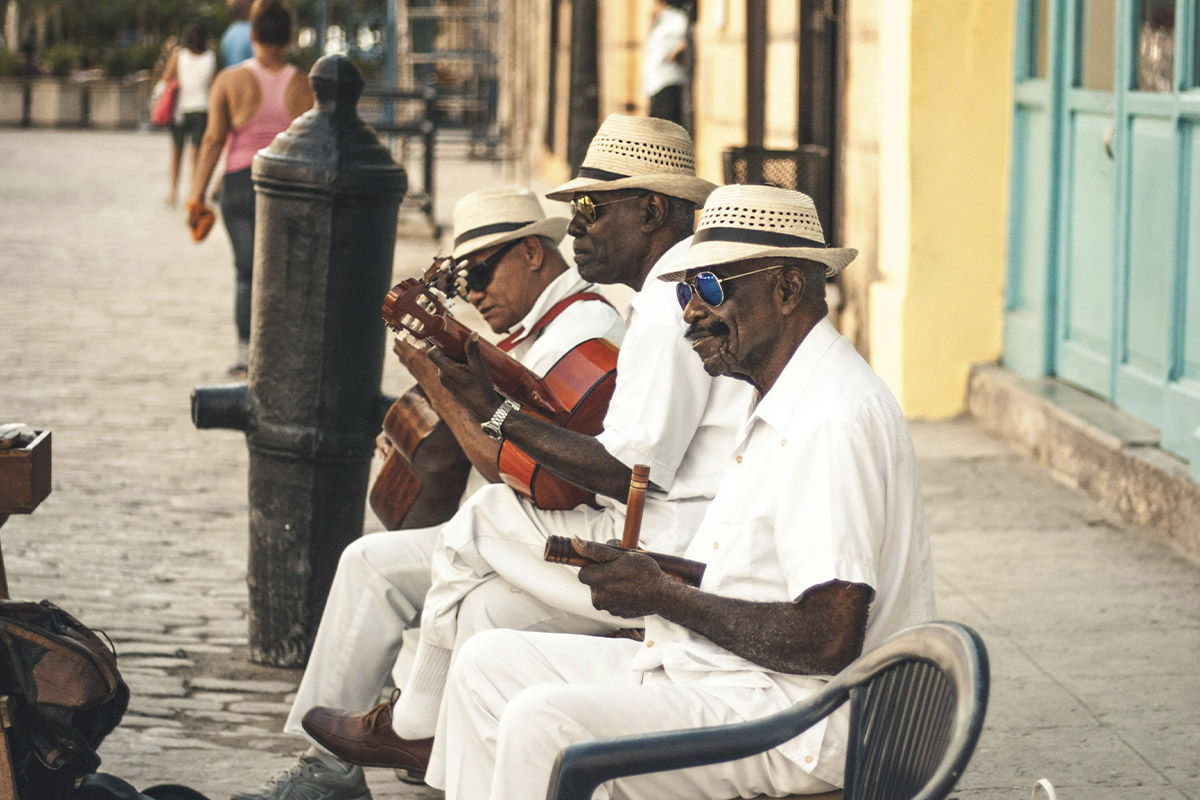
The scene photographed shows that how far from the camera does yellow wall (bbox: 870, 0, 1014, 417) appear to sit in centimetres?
730

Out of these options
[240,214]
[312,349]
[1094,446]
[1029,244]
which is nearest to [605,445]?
[312,349]

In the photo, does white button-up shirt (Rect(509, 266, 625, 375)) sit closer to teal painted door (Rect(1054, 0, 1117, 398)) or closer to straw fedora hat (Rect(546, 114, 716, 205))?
straw fedora hat (Rect(546, 114, 716, 205))

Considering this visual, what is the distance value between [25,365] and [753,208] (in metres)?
7.49

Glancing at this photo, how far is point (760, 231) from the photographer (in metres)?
2.76

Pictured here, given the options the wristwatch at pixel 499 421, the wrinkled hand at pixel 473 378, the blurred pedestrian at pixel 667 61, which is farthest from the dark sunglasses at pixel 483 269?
the blurred pedestrian at pixel 667 61

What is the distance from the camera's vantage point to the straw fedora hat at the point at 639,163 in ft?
11.9

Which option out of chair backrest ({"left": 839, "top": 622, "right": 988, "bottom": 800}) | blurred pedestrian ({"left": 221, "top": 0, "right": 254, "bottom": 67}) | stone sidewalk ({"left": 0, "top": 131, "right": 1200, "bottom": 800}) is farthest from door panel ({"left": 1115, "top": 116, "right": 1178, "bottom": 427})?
blurred pedestrian ({"left": 221, "top": 0, "right": 254, "bottom": 67})

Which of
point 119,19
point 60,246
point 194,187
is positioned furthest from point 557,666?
point 119,19

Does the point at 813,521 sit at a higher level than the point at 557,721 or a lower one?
higher

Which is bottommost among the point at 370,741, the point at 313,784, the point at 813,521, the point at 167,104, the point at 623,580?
the point at 313,784

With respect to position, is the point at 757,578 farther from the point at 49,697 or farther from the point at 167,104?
the point at 167,104

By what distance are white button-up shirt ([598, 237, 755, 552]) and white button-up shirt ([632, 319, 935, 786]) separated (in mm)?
446

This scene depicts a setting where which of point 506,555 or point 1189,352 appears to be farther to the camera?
point 1189,352

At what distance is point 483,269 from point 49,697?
1477mm
